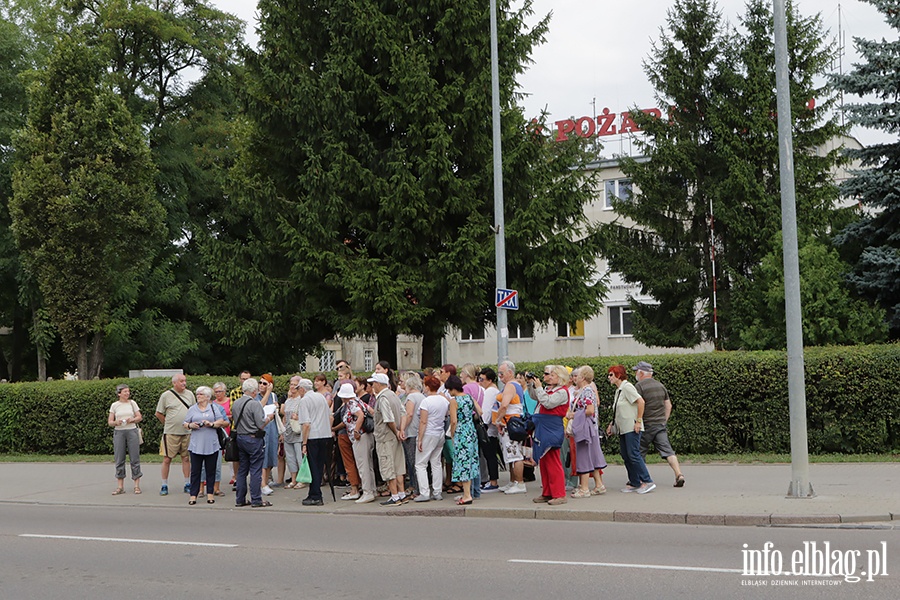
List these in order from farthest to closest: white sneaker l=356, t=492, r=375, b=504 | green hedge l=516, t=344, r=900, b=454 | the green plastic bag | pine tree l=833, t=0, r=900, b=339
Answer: pine tree l=833, t=0, r=900, b=339 → green hedge l=516, t=344, r=900, b=454 → the green plastic bag → white sneaker l=356, t=492, r=375, b=504

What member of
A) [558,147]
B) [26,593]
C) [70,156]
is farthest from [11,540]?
[70,156]

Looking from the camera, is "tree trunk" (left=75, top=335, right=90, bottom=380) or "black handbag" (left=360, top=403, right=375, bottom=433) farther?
"tree trunk" (left=75, top=335, right=90, bottom=380)

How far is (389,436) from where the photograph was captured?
45.2 ft

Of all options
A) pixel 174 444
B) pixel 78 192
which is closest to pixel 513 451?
pixel 174 444

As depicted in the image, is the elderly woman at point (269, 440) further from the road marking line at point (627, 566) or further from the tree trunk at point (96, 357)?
the tree trunk at point (96, 357)

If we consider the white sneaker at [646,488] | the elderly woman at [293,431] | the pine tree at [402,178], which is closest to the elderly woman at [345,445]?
the elderly woman at [293,431]

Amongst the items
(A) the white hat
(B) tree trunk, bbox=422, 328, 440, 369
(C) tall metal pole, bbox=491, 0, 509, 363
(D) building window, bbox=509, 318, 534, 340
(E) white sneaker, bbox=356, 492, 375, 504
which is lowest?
(E) white sneaker, bbox=356, 492, 375, 504

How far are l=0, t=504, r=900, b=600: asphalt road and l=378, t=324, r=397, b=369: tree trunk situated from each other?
12.4 meters

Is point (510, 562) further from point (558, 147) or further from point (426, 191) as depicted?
point (558, 147)

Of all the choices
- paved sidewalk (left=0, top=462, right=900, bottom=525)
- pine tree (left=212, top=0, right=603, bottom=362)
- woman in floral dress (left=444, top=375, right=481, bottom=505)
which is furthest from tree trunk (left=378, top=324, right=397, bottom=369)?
woman in floral dress (left=444, top=375, right=481, bottom=505)

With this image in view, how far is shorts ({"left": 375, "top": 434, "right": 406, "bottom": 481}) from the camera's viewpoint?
1377 cm

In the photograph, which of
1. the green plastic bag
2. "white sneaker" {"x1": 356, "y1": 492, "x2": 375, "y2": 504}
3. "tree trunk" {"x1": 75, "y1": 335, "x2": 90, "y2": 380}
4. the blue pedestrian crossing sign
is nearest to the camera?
"white sneaker" {"x1": 356, "y1": 492, "x2": 375, "y2": 504}

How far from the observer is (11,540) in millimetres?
11680

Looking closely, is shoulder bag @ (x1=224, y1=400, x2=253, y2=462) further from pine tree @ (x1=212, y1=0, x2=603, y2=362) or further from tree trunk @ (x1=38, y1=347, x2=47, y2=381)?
tree trunk @ (x1=38, y1=347, x2=47, y2=381)
